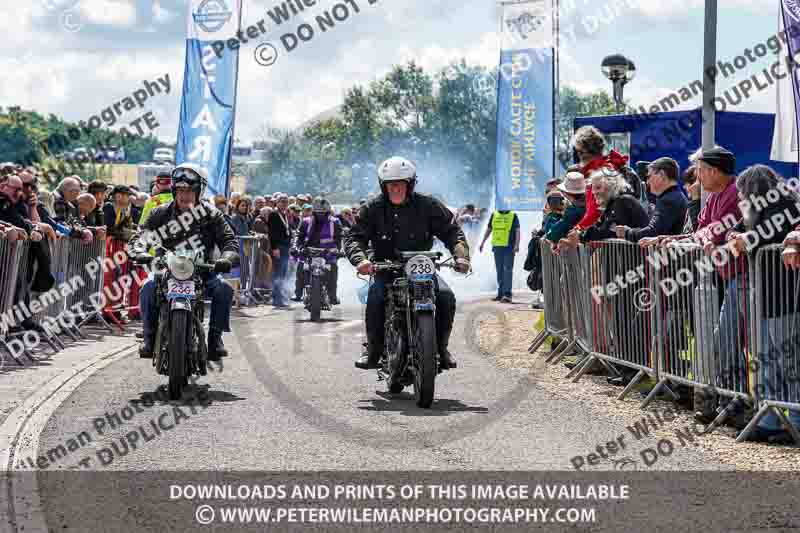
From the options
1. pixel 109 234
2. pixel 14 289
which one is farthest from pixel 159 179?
pixel 14 289

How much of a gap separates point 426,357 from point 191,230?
2.62m

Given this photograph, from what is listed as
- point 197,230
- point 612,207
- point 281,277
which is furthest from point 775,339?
point 281,277

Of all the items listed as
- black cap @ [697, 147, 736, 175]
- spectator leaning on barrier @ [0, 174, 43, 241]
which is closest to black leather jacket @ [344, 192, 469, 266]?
black cap @ [697, 147, 736, 175]

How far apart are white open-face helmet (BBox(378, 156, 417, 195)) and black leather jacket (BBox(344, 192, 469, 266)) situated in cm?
15

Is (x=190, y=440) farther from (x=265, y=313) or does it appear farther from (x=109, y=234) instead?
(x=265, y=313)

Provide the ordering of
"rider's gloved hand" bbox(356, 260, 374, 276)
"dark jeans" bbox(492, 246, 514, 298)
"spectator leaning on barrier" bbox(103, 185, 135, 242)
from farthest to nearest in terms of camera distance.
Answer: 1. "dark jeans" bbox(492, 246, 514, 298)
2. "spectator leaning on barrier" bbox(103, 185, 135, 242)
3. "rider's gloved hand" bbox(356, 260, 374, 276)

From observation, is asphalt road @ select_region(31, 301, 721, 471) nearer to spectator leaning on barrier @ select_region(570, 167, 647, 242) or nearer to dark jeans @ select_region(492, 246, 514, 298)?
spectator leaning on barrier @ select_region(570, 167, 647, 242)

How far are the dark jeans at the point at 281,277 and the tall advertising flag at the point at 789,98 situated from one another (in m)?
13.6

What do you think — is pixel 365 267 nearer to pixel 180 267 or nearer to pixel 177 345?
pixel 180 267

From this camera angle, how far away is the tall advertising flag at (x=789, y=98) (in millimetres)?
10719

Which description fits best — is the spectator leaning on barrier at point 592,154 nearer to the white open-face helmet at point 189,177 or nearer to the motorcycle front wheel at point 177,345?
the white open-face helmet at point 189,177

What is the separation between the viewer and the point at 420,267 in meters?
9.82

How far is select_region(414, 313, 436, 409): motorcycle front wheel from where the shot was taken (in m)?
9.41

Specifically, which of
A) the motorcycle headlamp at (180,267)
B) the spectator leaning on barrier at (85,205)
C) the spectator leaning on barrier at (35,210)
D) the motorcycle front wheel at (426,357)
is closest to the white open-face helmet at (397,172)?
the motorcycle front wheel at (426,357)
